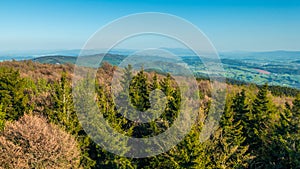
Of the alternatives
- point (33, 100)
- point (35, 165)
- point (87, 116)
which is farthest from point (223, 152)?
point (33, 100)

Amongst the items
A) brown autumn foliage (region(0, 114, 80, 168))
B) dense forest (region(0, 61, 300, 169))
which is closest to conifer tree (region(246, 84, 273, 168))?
dense forest (region(0, 61, 300, 169))

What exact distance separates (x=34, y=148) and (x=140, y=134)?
15.5 meters

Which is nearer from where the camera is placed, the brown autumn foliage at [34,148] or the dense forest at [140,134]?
the brown autumn foliage at [34,148]

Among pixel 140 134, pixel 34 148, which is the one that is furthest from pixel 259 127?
pixel 34 148

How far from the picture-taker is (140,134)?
124 feet

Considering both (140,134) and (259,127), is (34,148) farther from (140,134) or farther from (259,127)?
(259,127)

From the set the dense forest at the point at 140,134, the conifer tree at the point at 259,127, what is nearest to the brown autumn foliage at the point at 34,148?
the dense forest at the point at 140,134

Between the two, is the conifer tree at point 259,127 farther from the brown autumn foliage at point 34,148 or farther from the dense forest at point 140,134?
the brown autumn foliage at point 34,148

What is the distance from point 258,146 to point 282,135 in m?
6.61

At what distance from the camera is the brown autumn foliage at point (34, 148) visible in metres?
24.9

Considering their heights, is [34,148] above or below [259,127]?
above

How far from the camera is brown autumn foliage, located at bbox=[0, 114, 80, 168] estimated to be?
2489 cm

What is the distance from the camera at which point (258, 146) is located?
37.8 m

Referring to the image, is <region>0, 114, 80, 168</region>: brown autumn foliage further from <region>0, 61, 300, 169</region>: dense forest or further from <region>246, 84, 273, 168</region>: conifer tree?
<region>246, 84, 273, 168</region>: conifer tree
